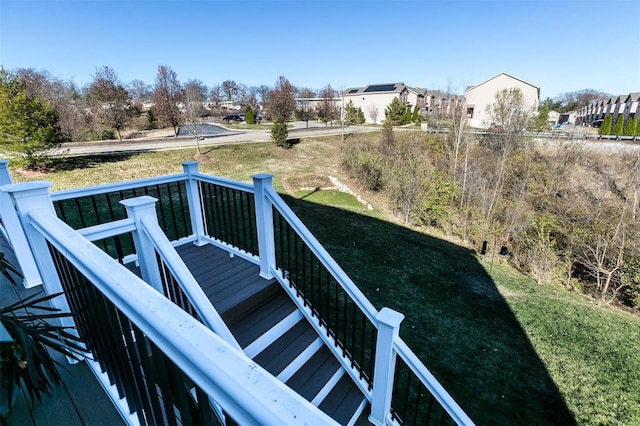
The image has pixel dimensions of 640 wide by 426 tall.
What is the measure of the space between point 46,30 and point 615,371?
11.2 m

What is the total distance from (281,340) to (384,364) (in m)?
0.99

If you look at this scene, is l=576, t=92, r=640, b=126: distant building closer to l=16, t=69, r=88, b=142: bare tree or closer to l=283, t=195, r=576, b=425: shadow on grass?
l=283, t=195, r=576, b=425: shadow on grass

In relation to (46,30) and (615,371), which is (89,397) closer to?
(46,30)

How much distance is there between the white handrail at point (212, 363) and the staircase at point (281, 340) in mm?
1845

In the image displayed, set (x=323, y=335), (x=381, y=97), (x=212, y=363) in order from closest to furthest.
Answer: (x=212, y=363)
(x=323, y=335)
(x=381, y=97)

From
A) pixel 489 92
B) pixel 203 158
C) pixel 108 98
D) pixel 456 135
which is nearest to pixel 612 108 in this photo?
pixel 489 92

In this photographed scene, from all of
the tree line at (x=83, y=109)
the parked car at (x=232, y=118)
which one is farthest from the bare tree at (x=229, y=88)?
the tree line at (x=83, y=109)

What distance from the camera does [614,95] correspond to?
133ft

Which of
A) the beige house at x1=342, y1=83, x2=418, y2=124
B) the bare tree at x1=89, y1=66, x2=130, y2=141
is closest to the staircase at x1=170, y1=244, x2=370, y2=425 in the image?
the bare tree at x1=89, y1=66, x2=130, y2=141

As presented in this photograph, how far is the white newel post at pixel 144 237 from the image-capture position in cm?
170

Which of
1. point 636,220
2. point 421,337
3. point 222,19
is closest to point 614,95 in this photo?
point 636,220

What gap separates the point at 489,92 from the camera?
1228 inches

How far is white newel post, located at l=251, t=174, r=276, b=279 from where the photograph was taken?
275cm

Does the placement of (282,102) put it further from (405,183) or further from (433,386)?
(433,386)
